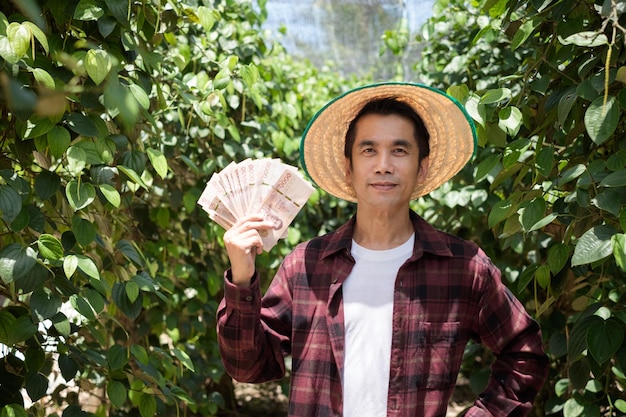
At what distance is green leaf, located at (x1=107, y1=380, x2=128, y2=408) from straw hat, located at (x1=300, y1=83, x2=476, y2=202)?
0.66 m

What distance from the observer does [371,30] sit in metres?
5.50

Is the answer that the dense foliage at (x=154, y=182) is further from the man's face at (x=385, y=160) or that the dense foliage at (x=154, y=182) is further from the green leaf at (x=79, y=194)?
the man's face at (x=385, y=160)

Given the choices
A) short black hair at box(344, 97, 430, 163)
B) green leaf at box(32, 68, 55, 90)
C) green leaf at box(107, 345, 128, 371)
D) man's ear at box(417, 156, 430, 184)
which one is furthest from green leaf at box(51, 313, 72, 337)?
man's ear at box(417, 156, 430, 184)

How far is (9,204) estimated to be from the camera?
141 centimetres

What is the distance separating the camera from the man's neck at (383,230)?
150 cm

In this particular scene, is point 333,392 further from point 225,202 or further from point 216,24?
point 216,24

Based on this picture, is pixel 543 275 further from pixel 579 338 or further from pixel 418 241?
pixel 418 241

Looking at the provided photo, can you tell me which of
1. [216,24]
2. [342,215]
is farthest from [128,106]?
[342,215]

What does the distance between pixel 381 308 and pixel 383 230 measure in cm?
17

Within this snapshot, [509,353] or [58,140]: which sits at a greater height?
[58,140]

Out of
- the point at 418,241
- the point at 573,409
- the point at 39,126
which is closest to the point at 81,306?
the point at 39,126

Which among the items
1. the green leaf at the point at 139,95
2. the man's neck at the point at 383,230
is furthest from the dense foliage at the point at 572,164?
the green leaf at the point at 139,95

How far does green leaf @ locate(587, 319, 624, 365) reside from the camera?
4.92 ft

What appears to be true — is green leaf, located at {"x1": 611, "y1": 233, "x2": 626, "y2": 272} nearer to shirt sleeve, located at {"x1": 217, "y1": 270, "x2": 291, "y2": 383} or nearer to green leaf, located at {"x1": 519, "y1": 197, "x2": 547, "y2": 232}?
green leaf, located at {"x1": 519, "y1": 197, "x2": 547, "y2": 232}
